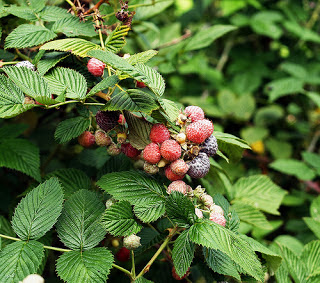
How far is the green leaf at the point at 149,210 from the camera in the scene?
28.5 inches

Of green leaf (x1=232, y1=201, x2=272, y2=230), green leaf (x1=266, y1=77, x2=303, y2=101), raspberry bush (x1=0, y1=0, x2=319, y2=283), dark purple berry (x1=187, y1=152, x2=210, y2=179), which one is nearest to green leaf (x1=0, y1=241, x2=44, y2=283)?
raspberry bush (x1=0, y1=0, x2=319, y2=283)

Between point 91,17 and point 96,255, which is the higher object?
point 91,17

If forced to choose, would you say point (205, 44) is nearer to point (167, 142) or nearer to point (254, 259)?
point (167, 142)

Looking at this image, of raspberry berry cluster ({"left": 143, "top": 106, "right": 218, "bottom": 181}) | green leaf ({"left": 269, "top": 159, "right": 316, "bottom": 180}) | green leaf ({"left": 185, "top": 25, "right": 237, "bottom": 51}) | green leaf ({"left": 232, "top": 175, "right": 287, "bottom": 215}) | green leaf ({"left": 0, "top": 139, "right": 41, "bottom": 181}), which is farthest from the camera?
green leaf ({"left": 269, "top": 159, "right": 316, "bottom": 180})

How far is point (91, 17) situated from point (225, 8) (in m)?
1.37

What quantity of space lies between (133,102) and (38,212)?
320 millimetres

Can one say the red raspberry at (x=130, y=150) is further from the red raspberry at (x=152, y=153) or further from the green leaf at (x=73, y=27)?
the green leaf at (x=73, y=27)

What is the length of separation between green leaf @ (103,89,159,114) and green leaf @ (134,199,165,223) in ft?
0.66

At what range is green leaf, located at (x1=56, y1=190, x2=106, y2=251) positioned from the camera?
761 millimetres

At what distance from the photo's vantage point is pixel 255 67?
7.72ft

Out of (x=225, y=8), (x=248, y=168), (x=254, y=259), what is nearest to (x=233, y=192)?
(x=254, y=259)

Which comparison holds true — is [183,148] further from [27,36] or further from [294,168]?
[294,168]

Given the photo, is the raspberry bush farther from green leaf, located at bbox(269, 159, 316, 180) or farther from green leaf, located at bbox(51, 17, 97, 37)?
green leaf, located at bbox(269, 159, 316, 180)

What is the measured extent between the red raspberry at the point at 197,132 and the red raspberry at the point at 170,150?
0.04 meters
